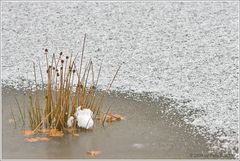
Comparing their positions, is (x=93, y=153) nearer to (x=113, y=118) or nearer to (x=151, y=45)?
(x=113, y=118)

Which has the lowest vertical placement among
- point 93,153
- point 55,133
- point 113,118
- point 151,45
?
point 93,153

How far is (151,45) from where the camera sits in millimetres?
5930

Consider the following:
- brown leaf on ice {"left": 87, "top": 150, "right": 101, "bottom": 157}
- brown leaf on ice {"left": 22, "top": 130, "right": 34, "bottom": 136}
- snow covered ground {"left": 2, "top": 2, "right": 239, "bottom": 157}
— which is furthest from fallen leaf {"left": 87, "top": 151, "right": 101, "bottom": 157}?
snow covered ground {"left": 2, "top": 2, "right": 239, "bottom": 157}

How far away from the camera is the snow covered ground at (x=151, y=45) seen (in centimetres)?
447

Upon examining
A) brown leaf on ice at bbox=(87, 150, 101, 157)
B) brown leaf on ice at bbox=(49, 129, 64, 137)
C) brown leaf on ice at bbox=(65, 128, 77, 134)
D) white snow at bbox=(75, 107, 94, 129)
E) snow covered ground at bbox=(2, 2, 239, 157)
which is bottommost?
brown leaf on ice at bbox=(87, 150, 101, 157)

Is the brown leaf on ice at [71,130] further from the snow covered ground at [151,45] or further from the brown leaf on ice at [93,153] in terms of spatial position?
the snow covered ground at [151,45]

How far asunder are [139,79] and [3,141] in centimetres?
160

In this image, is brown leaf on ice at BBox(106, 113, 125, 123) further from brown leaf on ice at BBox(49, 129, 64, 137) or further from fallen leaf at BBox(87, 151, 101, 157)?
fallen leaf at BBox(87, 151, 101, 157)

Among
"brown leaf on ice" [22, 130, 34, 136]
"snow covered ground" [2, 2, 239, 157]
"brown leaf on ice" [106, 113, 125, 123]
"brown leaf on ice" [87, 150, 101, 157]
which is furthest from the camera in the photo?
"snow covered ground" [2, 2, 239, 157]

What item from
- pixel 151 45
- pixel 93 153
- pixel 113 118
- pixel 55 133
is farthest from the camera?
pixel 151 45

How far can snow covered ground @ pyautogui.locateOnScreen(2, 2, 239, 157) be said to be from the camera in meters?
4.47

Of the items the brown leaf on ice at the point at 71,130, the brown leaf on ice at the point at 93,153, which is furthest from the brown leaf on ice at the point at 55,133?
the brown leaf on ice at the point at 93,153

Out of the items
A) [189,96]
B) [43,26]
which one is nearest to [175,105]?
[189,96]

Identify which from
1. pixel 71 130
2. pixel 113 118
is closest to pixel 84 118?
pixel 71 130
